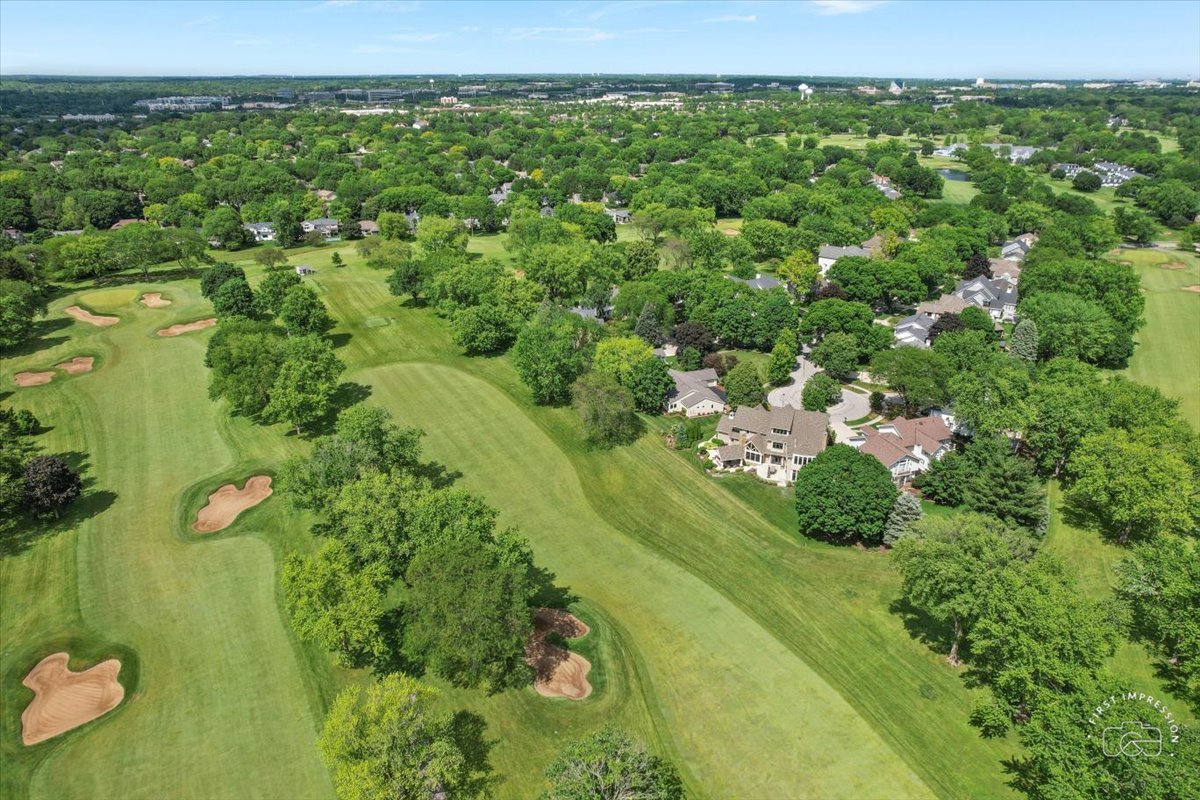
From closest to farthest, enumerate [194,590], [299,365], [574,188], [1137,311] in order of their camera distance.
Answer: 1. [194,590]
2. [299,365]
3. [1137,311]
4. [574,188]

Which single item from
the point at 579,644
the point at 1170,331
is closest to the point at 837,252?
the point at 1170,331

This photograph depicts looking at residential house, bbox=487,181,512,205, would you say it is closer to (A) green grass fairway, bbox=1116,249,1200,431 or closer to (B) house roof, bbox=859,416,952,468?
(B) house roof, bbox=859,416,952,468

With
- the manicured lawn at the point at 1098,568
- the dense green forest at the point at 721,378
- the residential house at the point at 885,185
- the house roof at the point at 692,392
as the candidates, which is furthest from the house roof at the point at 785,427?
the residential house at the point at 885,185

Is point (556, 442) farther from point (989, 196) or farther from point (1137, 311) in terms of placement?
point (989, 196)

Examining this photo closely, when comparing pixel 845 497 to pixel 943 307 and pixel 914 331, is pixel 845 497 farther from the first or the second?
pixel 943 307

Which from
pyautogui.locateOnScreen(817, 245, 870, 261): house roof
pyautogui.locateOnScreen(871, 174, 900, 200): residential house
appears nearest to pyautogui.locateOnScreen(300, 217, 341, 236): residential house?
pyautogui.locateOnScreen(817, 245, 870, 261): house roof

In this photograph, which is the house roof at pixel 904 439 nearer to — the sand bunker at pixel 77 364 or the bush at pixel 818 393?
the bush at pixel 818 393

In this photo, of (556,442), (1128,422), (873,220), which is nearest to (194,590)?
(556,442)

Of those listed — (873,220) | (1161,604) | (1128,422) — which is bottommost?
(1161,604)
